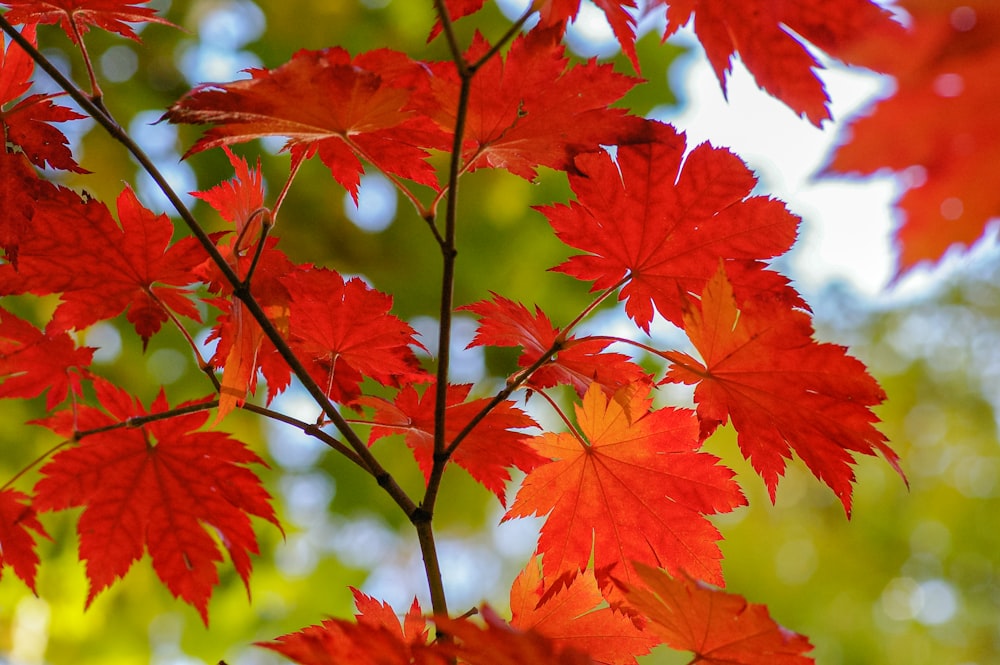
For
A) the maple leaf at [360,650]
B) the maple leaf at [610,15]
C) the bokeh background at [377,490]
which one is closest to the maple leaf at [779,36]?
the maple leaf at [610,15]

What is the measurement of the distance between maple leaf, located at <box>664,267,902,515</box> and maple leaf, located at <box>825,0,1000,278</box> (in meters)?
0.18

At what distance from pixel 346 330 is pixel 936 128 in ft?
1.60

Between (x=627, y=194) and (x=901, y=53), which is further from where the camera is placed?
(x=627, y=194)

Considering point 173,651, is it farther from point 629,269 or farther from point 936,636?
point 936,636

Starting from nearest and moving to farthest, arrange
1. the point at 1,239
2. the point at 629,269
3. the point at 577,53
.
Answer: the point at 1,239, the point at 629,269, the point at 577,53

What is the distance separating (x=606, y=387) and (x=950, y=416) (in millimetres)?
4729

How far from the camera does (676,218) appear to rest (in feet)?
2.15

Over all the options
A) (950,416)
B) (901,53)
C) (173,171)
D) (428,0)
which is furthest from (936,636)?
(901,53)

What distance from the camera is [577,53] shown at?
2.85 meters

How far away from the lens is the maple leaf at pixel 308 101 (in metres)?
0.49

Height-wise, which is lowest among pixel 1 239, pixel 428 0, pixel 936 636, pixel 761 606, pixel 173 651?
pixel 761 606

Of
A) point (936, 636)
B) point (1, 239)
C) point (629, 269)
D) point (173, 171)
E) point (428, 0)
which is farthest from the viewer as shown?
point (936, 636)

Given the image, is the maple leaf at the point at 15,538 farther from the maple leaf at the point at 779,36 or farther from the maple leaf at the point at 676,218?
the maple leaf at the point at 779,36

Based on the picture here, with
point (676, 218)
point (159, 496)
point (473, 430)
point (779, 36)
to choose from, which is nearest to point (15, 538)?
point (159, 496)
